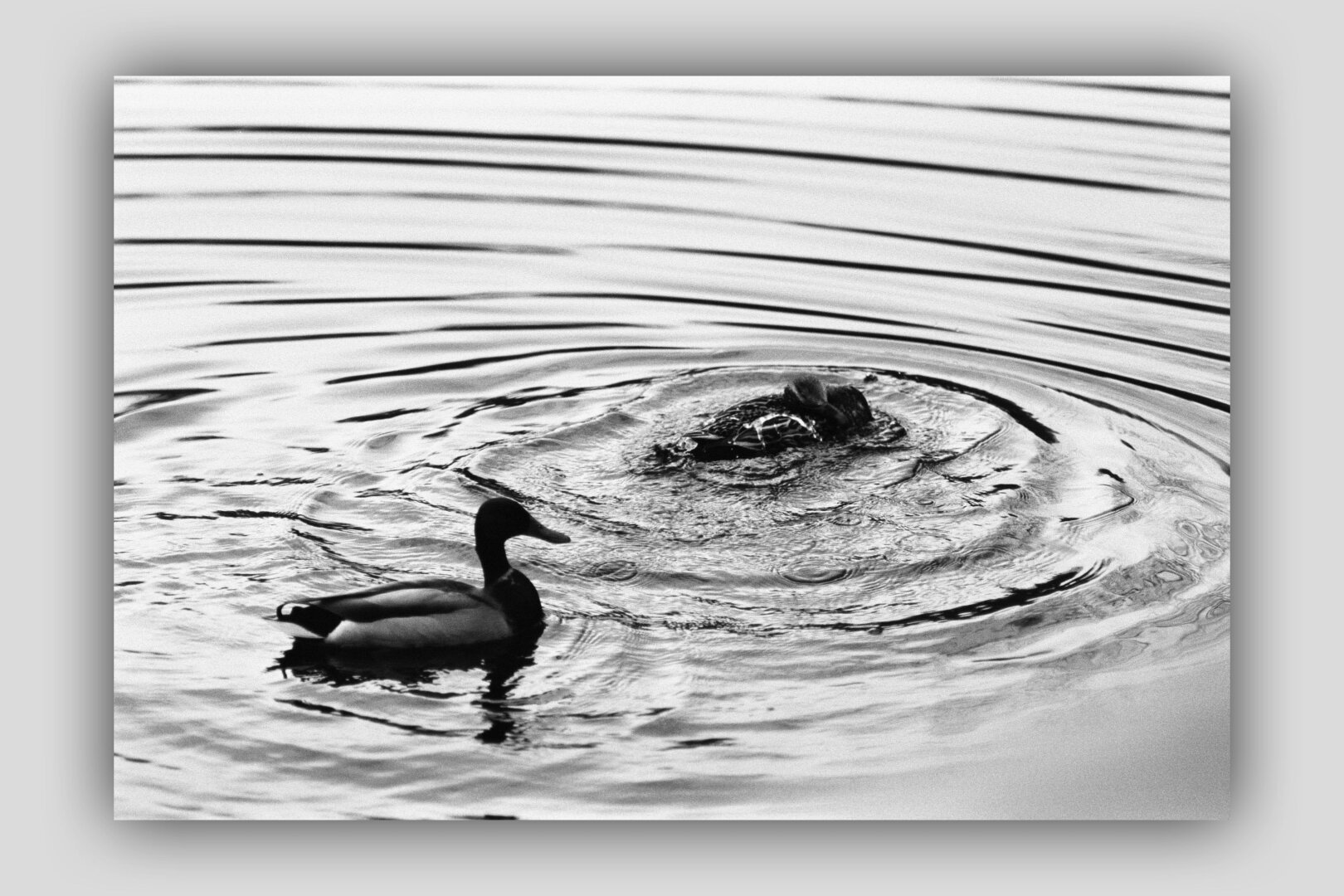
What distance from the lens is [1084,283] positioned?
23.9 ft

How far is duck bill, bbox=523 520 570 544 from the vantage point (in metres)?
6.82

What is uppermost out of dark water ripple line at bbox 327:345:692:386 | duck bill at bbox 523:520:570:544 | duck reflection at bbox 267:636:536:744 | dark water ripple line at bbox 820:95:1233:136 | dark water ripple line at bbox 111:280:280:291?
dark water ripple line at bbox 820:95:1233:136

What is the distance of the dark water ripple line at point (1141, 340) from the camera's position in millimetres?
6770

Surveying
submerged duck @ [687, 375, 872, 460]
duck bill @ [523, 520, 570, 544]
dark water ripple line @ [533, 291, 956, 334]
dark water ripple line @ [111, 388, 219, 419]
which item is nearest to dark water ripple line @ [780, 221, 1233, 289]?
dark water ripple line @ [533, 291, 956, 334]

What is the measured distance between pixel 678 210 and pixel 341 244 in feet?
4.20

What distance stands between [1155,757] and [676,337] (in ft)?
8.27

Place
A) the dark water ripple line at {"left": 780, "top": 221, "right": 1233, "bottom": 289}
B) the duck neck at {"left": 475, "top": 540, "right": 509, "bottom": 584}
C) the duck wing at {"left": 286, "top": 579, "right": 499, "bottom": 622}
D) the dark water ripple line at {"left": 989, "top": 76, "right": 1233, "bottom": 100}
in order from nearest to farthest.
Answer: the duck wing at {"left": 286, "top": 579, "right": 499, "bottom": 622} < the dark water ripple line at {"left": 989, "top": 76, "right": 1233, "bottom": 100} < the duck neck at {"left": 475, "top": 540, "right": 509, "bottom": 584} < the dark water ripple line at {"left": 780, "top": 221, "right": 1233, "bottom": 289}

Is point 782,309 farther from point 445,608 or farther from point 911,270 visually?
point 445,608

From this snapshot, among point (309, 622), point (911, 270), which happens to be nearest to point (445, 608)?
point (309, 622)

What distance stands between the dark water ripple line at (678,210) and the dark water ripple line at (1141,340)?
24cm

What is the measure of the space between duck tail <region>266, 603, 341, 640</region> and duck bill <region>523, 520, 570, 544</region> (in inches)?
30.5

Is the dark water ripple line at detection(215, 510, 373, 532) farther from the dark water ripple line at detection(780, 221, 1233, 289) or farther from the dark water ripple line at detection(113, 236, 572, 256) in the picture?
the dark water ripple line at detection(780, 221, 1233, 289)
